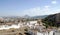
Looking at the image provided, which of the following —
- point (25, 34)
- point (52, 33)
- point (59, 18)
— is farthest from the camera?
point (59, 18)

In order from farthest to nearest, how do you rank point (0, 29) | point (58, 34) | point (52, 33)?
point (0, 29), point (52, 33), point (58, 34)

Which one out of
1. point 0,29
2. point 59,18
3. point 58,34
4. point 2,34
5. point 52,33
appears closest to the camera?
point 58,34

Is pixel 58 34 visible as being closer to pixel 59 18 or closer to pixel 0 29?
pixel 0 29

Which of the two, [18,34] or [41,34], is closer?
[41,34]

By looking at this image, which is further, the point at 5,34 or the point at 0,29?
the point at 0,29

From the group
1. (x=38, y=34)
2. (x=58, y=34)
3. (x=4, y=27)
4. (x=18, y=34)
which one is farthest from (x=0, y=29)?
(x=58, y=34)

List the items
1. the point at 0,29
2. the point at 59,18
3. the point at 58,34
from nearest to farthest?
the point at 58,34 → the point at 0,29 → the point at 59,18

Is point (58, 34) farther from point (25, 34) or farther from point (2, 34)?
point (2, 34)

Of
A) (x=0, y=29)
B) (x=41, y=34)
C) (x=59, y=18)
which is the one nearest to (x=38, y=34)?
(x=41, y=34)

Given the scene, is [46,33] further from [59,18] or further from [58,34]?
[59,18]
